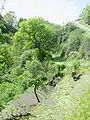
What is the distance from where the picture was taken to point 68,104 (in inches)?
586

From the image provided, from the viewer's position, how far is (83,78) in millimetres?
18516

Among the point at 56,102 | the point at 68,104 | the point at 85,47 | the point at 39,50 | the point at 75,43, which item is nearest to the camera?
the point at 68,104

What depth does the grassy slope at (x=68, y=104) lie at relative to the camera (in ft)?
44.2

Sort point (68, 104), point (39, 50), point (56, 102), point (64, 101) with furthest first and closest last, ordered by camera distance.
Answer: point (39, 50) < point (56, 102) < point (64, 101) < point (68, 104)

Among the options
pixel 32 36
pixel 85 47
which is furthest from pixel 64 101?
pixel 32 36

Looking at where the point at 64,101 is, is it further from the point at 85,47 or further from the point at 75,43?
the point at 75,43

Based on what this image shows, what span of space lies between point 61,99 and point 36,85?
9.46 ft

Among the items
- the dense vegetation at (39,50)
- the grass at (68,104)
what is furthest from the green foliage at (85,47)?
the grass at (68,104)

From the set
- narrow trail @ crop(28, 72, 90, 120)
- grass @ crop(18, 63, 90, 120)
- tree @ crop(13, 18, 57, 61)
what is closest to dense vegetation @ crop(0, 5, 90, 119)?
tree @ crop(13, 18, 57, 61)

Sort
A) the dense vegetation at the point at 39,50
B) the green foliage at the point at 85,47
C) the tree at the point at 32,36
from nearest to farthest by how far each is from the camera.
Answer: the dense vegetation at the point at 39,50 < the green foliage at the point at 85,47 < the tree at the point at 32,36

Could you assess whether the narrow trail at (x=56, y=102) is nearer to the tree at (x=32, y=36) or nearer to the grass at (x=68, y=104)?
the grass at (x=68, y=104)

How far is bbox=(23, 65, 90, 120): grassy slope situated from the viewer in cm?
1347

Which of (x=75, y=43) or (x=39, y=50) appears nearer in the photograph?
(x=75, y=43)

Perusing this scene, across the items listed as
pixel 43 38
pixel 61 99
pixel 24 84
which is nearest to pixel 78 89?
pixel 61 99
